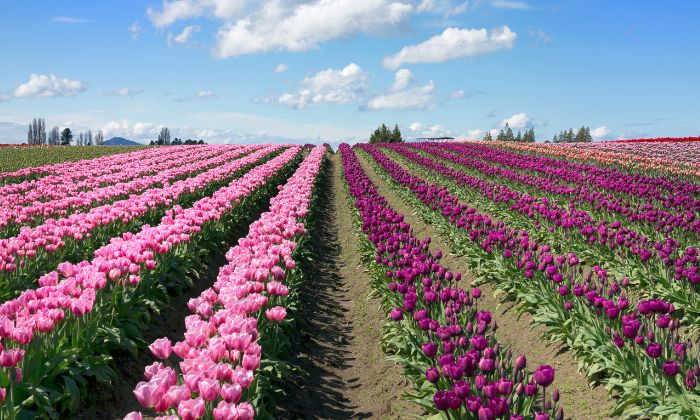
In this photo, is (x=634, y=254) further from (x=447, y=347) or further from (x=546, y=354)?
(x=447, y=347)

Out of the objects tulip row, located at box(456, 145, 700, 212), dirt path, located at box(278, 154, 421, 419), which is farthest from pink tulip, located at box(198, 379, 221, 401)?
tulip row, located at box(456, 145, 700, 212)

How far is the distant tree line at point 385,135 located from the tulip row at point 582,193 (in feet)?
170

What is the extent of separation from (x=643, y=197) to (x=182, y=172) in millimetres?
18130

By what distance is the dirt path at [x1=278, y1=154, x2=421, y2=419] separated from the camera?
6.39m

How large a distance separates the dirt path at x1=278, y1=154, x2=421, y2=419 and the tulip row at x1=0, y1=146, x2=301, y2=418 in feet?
7.42

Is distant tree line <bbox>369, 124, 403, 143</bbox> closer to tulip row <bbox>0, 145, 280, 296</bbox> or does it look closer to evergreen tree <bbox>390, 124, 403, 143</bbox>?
evergreen tree <bbox>390, 124, 403, 143</bbox>

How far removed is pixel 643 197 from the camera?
15922mm

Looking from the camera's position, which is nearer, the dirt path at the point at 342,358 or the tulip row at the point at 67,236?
the dirt path at the point at 342,358

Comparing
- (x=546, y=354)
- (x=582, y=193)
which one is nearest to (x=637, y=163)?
(x=582, y=193)

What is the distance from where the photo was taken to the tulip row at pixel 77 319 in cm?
504

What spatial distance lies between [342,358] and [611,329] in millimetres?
3659

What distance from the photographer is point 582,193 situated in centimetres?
1526

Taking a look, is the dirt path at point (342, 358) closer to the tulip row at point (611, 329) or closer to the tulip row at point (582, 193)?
the tulip row at point (611, 329)

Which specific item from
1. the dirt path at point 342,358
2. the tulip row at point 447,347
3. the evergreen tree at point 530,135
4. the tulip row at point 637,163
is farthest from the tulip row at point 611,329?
the evergreen tree at point 530,135
